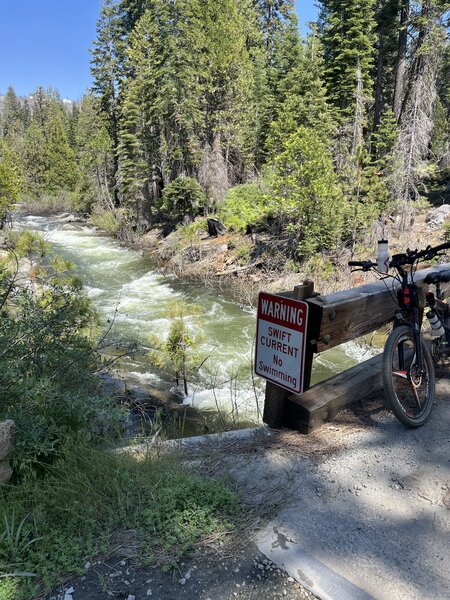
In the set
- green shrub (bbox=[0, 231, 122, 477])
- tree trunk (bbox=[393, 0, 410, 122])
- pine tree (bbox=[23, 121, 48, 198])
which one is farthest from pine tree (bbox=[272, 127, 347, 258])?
pine tree (bbox=[23, 121, 48, 198])

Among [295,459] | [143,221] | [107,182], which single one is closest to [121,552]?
[295,459]

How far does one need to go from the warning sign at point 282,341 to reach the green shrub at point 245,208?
14060 mm

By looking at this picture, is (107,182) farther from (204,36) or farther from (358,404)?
(358,404)

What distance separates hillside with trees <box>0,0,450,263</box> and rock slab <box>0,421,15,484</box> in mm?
12974

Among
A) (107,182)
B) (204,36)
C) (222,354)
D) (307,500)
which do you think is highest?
(204,36)

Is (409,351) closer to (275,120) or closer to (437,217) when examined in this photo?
(437,217)

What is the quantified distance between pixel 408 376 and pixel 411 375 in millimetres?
55

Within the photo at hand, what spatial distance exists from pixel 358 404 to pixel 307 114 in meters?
18.8

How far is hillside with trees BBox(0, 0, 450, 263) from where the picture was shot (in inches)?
600

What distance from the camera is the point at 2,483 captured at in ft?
8.80

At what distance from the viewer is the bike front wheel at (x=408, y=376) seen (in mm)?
3275

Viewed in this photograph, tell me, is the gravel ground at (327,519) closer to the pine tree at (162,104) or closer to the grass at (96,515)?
the grass at (96,515)

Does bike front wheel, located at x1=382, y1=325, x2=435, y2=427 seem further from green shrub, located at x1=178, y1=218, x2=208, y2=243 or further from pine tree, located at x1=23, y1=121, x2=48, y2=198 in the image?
pine tree, located at x1=23, y1=121, x2=48, y2=198

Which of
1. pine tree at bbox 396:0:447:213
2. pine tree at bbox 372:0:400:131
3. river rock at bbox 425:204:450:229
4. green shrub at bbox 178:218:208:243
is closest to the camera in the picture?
pine tree at bbox 396:0:447:213
